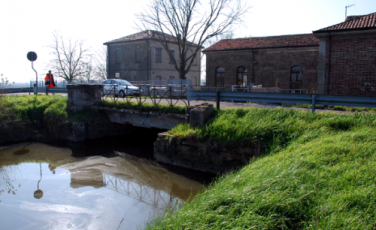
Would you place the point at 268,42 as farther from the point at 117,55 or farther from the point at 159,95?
the point at 117,55

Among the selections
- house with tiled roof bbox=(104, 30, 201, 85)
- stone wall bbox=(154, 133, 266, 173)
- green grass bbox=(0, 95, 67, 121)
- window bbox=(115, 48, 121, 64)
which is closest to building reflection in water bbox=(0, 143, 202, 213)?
stone wall bbox=(154, 133, 266, 173)

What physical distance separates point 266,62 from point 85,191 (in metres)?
20.4

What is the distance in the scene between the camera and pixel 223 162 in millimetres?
8117

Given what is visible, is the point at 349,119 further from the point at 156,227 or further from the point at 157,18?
the point at 157,18

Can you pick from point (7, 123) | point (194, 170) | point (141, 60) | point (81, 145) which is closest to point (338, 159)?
point (194, 170)

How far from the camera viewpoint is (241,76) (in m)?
26.1

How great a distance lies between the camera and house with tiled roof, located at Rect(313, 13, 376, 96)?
15227 mm

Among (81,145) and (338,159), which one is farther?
(81,145)

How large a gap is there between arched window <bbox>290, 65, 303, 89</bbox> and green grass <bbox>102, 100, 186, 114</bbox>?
15.4 m

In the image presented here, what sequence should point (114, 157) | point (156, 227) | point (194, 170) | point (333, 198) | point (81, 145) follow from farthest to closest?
point (81, 145), point (114, 157), point (194, 170), point (156, 227), point (333, 198)

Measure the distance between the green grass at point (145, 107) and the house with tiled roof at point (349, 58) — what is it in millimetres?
10090

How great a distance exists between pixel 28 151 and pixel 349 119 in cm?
1172

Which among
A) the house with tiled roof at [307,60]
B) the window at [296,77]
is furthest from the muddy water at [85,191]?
the window at [296,77]

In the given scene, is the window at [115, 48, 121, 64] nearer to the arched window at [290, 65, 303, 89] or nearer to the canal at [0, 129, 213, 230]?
the arched window at [290, 65, 303, 89]
